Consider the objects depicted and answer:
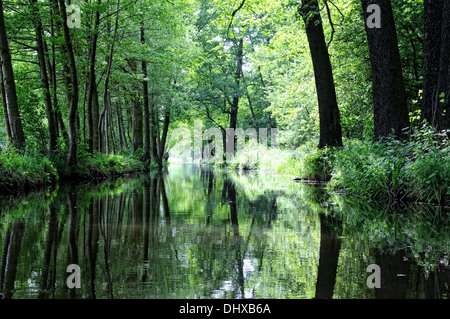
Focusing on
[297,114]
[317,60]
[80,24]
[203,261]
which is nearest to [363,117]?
[317,60]

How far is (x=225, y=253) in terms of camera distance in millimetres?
3332

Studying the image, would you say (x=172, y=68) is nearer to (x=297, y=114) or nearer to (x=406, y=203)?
(x=297, y=114)

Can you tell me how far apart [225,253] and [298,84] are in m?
15.5

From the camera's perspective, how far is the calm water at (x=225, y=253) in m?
2.38

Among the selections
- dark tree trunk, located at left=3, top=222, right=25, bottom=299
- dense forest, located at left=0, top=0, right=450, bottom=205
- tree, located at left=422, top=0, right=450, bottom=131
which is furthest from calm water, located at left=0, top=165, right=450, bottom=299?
tree, located at left=422, top=0, right=450, bottom=131

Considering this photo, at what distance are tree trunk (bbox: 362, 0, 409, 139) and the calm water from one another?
9.70ft

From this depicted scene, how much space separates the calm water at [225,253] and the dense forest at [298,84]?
219cm

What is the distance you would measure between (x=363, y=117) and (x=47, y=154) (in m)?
10.5

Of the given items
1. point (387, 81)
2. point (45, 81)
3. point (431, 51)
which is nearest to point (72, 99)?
point (45, 81)

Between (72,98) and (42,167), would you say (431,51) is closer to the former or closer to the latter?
(42,167)

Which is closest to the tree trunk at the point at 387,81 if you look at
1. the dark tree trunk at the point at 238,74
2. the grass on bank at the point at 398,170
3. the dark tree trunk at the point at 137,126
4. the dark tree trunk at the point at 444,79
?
the grass on bank at the point at 398,170

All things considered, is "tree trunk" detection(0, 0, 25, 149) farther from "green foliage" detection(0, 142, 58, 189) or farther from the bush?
the bush

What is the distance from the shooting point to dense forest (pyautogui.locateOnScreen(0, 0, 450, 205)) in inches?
299

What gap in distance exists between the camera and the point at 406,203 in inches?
270
